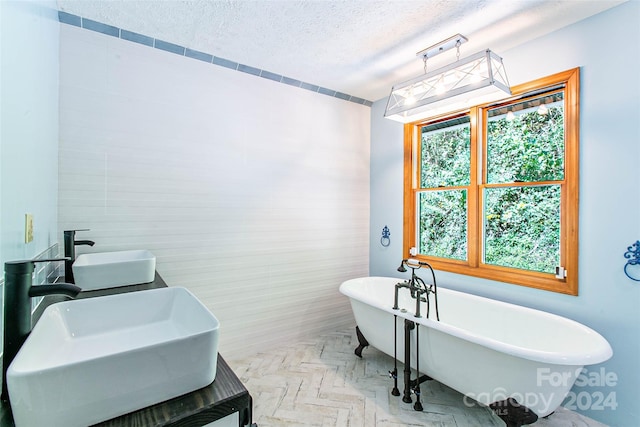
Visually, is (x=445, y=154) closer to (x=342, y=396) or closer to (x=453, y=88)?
(x=453, y=88)

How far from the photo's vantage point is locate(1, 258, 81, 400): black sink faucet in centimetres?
78

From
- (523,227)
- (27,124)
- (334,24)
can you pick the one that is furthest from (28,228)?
(523,227)

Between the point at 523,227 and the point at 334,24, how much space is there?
2166mm

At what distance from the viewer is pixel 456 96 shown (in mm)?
2104

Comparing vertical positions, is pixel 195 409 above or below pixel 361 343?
above

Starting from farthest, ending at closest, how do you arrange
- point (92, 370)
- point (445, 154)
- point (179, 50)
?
point (445, 154)
point (179, 50)
point (92, 370)

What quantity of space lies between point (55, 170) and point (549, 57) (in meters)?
3.53

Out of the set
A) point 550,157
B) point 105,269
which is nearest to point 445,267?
point 550,157

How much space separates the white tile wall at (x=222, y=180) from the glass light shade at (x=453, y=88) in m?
1.11

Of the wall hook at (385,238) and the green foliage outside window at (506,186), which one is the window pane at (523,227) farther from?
the wall hook at (385,238)

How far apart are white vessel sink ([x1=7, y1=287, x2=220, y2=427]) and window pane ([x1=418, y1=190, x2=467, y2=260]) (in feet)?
8.37

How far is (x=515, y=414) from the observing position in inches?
67.0

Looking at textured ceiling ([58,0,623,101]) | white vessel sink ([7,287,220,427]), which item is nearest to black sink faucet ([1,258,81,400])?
white vessel sink ([7,287,220,427])

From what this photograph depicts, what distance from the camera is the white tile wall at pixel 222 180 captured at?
217 centimetres
